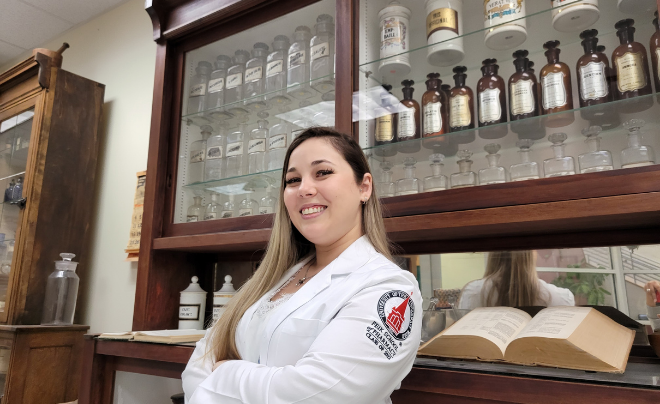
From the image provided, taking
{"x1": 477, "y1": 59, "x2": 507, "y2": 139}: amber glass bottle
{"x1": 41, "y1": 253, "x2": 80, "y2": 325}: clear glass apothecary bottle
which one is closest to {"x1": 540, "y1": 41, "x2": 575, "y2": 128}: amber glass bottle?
{"x1": 477, "y1": 59, "x2": 507, "y2": 139}: amber glass bottle

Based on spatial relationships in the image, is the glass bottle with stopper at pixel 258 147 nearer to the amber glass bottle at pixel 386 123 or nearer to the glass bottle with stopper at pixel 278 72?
the glass bottle with stopper at pixel 278 72

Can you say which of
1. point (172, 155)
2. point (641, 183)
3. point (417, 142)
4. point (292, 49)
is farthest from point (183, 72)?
point (641, 183)

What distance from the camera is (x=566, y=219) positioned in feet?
3.48

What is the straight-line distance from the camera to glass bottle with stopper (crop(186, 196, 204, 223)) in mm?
1776

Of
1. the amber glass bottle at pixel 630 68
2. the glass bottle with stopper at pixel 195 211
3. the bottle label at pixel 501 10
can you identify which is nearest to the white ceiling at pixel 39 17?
the glass bottle with stopper at pixel 195 211

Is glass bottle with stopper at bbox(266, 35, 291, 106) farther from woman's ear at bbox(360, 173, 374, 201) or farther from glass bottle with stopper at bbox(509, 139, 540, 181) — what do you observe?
glass bottle with stopper at bbox(509, 139, 540, 181)

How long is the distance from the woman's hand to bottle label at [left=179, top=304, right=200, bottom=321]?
4.80 feet

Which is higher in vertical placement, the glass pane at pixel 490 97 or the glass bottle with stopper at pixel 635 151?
the glass pane at pixel 490 97

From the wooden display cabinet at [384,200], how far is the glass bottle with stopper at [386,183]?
0.10 ft

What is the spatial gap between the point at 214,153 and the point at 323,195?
0.96 m

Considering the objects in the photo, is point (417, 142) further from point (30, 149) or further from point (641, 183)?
point (30, 149)

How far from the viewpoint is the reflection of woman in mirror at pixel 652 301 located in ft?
3.80

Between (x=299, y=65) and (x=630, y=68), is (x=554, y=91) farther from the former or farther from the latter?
(x=299, y=65)

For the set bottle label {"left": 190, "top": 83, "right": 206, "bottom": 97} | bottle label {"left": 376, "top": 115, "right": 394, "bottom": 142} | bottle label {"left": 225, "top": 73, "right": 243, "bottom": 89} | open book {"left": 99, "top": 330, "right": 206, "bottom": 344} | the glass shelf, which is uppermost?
bottle label {"left": 225, "top": 73, "right": 243, "bottom": 89}
